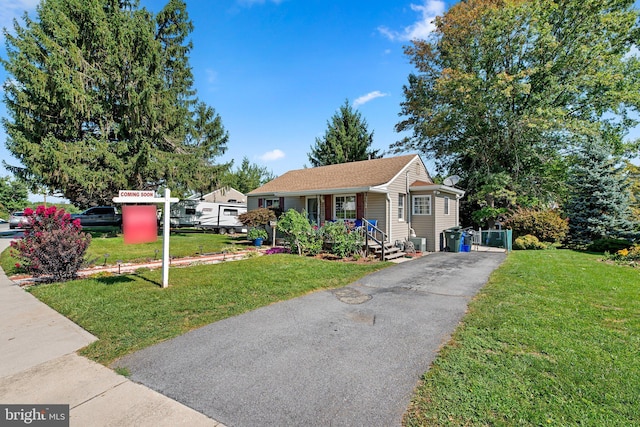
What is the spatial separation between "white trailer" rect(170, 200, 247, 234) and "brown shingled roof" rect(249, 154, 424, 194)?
21.5 feet

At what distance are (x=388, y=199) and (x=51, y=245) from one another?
38.5 feet

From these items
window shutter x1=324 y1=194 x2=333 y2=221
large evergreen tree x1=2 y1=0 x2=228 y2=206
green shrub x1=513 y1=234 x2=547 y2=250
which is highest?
large evergreen tree x1=2 y1=0 x2=228 y2=206

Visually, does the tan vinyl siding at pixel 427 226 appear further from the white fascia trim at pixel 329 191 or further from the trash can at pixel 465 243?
the white fascia trim at pixel 329 191

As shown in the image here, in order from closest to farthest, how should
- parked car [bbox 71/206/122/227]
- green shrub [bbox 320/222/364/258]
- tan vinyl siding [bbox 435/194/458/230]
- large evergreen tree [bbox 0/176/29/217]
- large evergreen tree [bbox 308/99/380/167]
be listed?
green shrub [bbox 320/222/364/258] → tan vinyl siding [bbox 435/194/458/230] → parked car [bbox 71/206/122/227] → large evergreen tree [bbox 308/99/380/167] → large evergreen tree [bbox 0/176/29/217]

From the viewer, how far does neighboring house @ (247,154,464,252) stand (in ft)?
44.5

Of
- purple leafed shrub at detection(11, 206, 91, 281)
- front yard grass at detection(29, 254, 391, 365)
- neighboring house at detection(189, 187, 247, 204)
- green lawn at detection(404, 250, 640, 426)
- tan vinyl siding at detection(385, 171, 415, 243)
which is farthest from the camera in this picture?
neighboring house at detection(189, 187, 247, 204)

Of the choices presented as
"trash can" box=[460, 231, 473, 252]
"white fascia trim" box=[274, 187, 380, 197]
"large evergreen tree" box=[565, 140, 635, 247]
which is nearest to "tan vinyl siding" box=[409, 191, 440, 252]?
"trash can" box=[460, 231, 473, 252]

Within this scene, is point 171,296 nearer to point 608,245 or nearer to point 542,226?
point 608,245

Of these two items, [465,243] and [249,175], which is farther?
[249,175]

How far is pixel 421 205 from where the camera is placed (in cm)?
1492

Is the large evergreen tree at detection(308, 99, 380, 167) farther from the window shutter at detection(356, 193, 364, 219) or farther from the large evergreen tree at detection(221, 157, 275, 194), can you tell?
the large evergreen tree at detection(221, 157, 275, 194)

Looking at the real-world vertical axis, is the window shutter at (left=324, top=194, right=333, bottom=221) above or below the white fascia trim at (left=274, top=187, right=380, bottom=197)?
below

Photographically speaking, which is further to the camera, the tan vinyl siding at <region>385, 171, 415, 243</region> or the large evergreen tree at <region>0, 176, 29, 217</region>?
the large evergreen tree at <region>0, 176, 29, 217</region>

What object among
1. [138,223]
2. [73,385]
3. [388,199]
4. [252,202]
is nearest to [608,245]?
[388,199]
